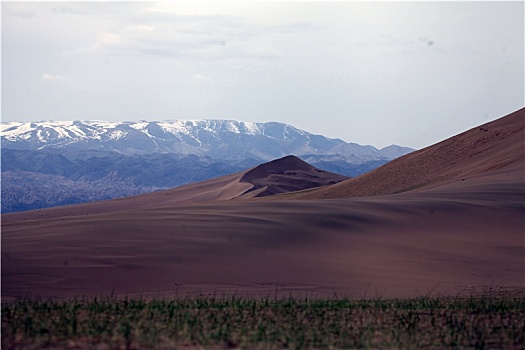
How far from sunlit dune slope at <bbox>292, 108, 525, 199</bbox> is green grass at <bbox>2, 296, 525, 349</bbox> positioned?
31751mm

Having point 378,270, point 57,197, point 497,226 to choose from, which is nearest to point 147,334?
point 378,270

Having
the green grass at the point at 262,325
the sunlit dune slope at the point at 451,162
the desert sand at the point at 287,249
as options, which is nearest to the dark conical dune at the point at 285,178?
the sunlit dune slope at the point at 451,162

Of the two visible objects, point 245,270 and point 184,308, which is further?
point 245,270

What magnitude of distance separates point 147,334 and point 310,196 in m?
43.0

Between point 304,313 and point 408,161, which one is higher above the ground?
point 408,161

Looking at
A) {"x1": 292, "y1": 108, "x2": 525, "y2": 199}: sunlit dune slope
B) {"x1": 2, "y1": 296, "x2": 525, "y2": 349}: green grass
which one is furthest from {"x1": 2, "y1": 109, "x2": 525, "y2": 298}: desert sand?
{"x1": 292, "y1": 108, "x2": 525, "y2": 199}: sunlit dune slope

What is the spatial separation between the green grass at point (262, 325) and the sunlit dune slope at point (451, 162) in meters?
31.8

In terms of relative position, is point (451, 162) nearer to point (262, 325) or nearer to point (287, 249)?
point (287, 249)

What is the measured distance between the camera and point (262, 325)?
31.2 feet

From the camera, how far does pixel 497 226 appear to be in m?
26.0

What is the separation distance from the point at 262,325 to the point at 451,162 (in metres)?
43.6

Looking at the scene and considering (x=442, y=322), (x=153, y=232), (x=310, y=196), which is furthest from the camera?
(x=310, y=196)

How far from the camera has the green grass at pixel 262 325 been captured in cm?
836

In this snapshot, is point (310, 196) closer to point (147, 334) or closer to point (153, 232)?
point (153, 232)
